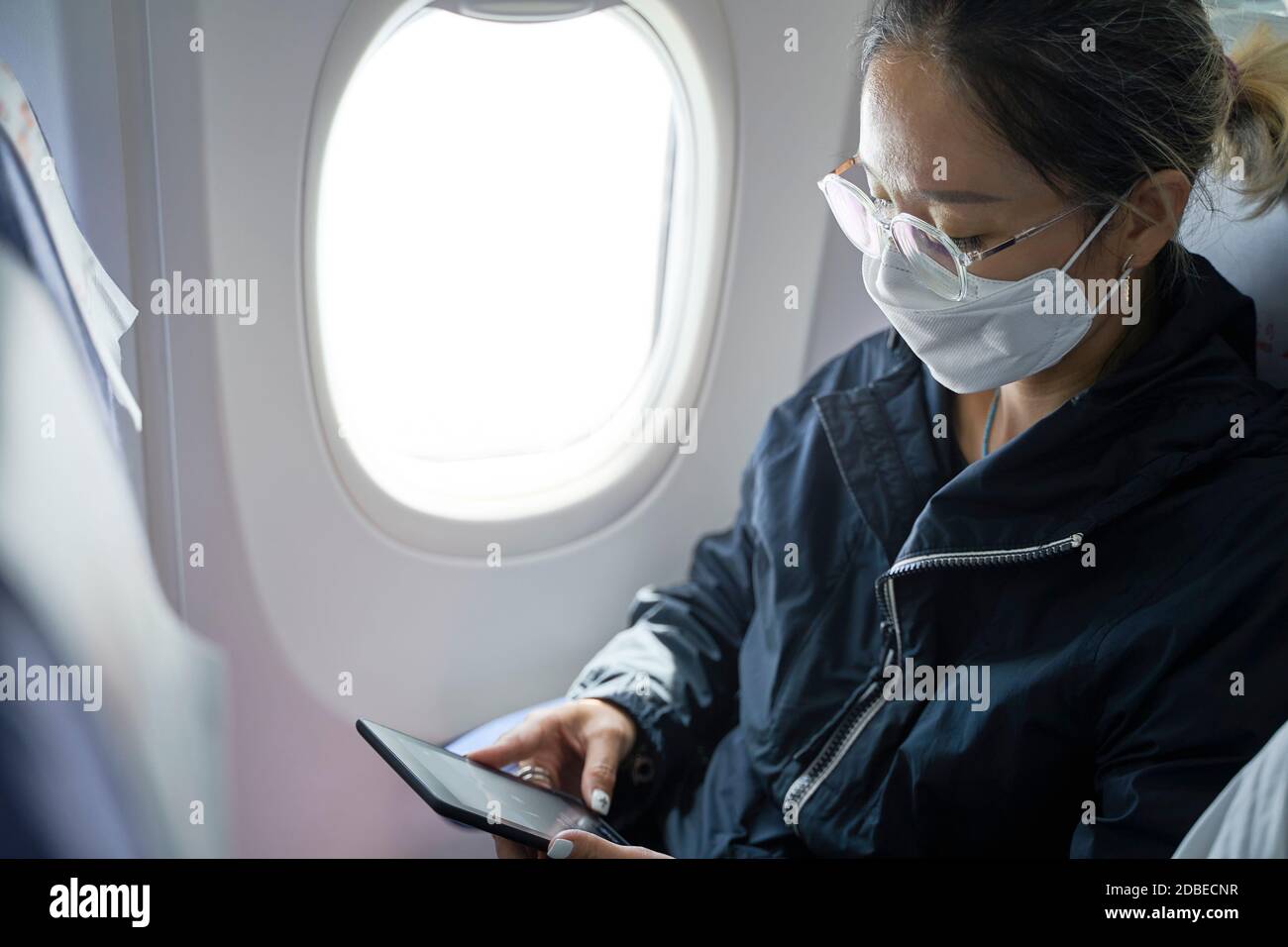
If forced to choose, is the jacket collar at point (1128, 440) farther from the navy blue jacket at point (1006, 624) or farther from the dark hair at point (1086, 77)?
the dark hair at point (1086, 77)

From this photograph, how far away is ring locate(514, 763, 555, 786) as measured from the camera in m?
1.18

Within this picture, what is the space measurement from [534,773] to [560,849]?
0.29 metres

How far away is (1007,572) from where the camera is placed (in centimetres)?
93

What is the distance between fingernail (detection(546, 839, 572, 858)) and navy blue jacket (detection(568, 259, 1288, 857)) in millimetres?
252

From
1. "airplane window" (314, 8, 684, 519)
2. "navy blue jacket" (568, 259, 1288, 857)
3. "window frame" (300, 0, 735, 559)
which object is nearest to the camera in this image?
"navy blue jacket" (568, 259, 1288, 857)

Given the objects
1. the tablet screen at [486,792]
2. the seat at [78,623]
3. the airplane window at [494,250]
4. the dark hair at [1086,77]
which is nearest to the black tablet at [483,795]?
the tablet screen at [486,792]

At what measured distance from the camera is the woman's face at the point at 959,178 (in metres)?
0.86

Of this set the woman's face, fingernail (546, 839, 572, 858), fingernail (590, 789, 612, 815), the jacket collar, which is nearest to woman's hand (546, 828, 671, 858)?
fingernail (546, 839, 572, 858)

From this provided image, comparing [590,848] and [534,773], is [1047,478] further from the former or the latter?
[534,773]

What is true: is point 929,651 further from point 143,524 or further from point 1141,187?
point 143,524

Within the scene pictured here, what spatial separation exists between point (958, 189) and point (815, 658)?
0.49 metres

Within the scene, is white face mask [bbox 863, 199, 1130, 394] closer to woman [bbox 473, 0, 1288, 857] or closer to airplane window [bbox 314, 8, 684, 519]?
woman [bbox 473, 0, 1288, 857]
